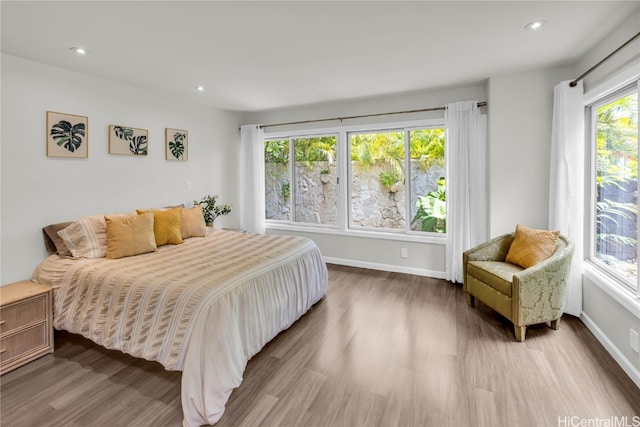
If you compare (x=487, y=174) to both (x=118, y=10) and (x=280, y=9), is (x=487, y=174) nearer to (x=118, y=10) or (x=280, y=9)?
(x=280, y=9)

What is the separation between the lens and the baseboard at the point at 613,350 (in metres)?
2.01

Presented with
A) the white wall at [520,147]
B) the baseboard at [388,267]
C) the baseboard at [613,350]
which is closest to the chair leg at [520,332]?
the baseboard at [613,350]

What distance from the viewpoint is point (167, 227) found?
3.30 m

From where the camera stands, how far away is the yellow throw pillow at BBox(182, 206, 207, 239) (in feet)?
11.8

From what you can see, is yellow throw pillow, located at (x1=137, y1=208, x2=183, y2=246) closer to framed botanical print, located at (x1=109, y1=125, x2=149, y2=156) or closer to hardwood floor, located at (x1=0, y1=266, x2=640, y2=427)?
framed botanical print, located at (x1=109, y1=125, x2=149, y2=156)

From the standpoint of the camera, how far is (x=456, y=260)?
381cm

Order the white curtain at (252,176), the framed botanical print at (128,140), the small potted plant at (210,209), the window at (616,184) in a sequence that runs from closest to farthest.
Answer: the window at (616,184)
the framed botanical print at (128,140)
the small potted plant at (210,209)
the white curtain at (252,176)

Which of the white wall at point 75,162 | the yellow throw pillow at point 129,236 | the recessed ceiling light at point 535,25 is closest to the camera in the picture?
the recessed ceiling light at point 535,25

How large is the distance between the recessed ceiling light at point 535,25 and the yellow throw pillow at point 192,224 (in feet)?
11.8

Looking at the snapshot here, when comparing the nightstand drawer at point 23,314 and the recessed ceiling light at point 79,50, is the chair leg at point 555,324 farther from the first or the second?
the recessed ceiling light at point 79,50

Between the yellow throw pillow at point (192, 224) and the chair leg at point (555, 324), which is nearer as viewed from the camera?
the chair leg at point (555, 324)

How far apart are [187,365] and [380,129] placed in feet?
11.9

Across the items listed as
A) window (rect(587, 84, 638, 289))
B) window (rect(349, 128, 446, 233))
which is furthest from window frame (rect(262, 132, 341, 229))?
window (rect(587, 84, 638, 289))

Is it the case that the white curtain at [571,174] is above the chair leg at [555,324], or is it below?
above
